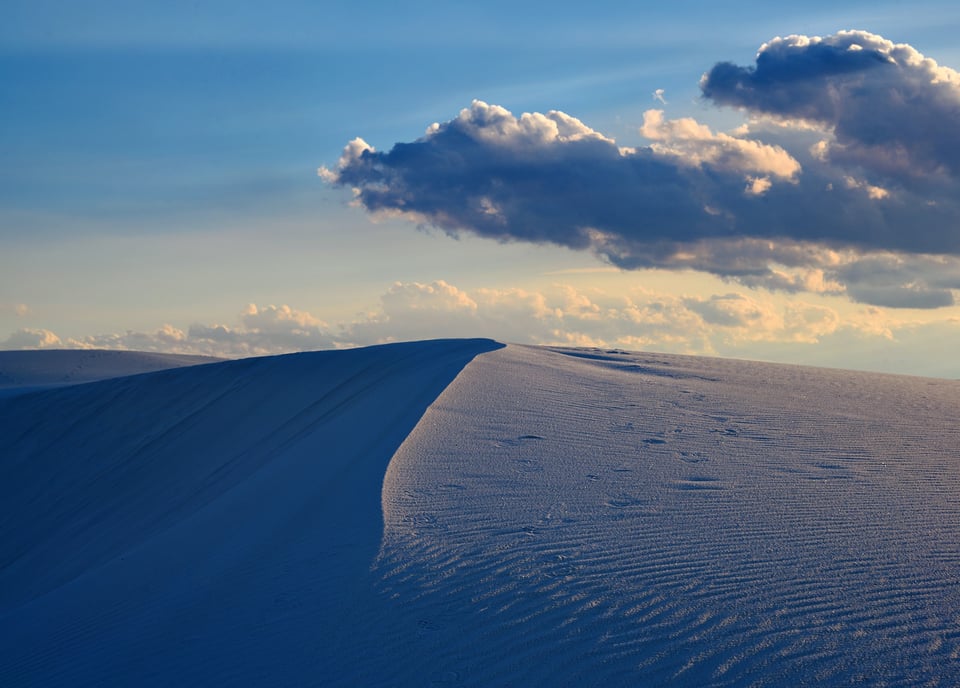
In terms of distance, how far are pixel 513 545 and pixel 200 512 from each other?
4.79 metres

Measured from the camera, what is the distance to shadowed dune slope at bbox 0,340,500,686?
6207 mm

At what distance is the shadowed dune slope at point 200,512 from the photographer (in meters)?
6.21

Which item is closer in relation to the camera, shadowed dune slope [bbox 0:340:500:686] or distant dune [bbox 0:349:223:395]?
shadowed dune slope [bbox 0:340:500:686]

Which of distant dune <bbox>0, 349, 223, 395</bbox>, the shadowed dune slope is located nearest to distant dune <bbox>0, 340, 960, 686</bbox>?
the shadowed dune slope

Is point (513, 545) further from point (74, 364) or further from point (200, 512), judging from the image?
point (74, 364)

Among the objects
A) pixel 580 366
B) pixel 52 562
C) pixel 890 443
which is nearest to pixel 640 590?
pixel 890 443

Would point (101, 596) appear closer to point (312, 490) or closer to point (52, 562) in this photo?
point (312, 490)

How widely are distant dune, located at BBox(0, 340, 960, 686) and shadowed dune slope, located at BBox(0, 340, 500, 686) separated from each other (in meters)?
0.04

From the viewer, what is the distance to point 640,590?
5930 millimetres

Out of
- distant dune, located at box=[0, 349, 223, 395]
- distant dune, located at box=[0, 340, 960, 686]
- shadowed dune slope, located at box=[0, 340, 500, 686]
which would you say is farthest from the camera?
distant dune, located at box=[0, 349, 223, 395]

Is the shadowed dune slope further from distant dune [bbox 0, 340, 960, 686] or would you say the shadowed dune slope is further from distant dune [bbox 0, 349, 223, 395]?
distant dune [bbox 0, 349, 223, 395]

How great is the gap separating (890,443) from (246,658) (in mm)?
8766

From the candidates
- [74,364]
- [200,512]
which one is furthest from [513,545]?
[74,364]

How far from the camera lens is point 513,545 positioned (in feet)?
22.3
